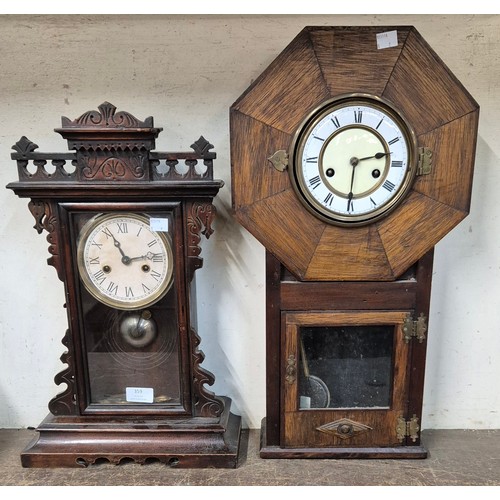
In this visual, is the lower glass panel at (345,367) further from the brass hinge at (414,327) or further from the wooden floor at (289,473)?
the wooden floor at (289,473)

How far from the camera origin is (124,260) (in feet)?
4.52

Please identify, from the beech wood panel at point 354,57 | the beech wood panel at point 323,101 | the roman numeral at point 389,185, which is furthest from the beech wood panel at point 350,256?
the beech wood panel at point 354,57

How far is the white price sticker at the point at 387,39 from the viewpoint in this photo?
119 centimetres

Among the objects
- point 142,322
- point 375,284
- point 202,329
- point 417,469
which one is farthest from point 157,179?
point 417,469

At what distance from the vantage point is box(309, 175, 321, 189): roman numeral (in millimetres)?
1265

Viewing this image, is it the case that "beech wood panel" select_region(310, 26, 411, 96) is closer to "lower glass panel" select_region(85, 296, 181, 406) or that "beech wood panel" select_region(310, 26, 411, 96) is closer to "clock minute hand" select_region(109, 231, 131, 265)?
"clock minute hand" select_region(109, 231, 131, 265)

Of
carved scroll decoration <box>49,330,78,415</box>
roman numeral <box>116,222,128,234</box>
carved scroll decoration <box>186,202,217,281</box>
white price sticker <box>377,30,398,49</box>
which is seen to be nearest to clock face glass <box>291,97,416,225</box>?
white price sticker <box>377,30,398,49</box>

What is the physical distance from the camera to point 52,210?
133 cm

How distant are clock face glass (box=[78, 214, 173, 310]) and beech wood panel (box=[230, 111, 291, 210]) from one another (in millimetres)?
269

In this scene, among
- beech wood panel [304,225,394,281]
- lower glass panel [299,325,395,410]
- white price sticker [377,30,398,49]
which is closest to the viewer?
white price sticker [377,30,398,49]

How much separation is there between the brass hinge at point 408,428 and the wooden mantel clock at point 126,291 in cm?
49

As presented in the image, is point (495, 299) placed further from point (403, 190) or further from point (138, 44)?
point (138, 44)

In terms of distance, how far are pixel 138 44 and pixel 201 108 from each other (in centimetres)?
26

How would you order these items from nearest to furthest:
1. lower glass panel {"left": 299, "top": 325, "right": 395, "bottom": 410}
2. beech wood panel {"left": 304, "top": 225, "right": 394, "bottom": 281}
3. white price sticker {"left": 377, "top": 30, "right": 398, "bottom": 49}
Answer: white price sticker {"left": 377, "top": 30, "right": 398, "bottom": 49} → beech wood panel {"left": 304, "top": 225, "right": 394, "bottom": 281} → lower glass panel {"left": 299, "top": 325, "right": 395, "bottom": 410}
